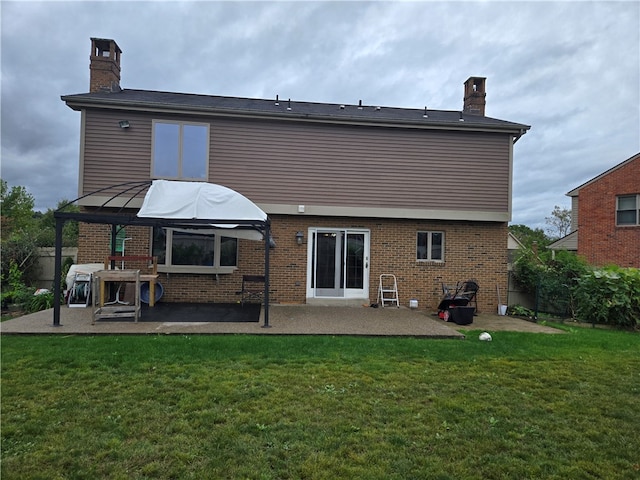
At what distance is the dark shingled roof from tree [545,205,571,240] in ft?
109

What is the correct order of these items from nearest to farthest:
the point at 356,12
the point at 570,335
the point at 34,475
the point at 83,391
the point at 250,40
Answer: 1. the point at 34,475
2. the point at 83,391
3. the point at 570,335
4. the point at 356,12
5. the point at 250,40

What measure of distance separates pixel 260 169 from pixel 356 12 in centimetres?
631

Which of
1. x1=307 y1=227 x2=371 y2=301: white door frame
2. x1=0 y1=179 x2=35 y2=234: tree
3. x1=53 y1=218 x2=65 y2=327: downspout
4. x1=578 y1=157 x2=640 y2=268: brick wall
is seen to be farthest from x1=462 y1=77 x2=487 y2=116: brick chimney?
x1=0 y1=179 x2=35 y2=234: tree

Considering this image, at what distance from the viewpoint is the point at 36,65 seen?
49.7 feet

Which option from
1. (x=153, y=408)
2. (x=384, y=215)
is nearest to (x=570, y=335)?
(x=384, y=215)

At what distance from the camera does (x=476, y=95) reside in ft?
42.8

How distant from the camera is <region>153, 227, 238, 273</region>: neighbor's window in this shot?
1048 centimetres

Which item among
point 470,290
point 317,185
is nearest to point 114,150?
point 317,185

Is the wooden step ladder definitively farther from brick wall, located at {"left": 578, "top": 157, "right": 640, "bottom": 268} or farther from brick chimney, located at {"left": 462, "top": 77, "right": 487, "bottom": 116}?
brick wall, located at {"left": 578, "top": 157, "right": 640, "bottom": 268}

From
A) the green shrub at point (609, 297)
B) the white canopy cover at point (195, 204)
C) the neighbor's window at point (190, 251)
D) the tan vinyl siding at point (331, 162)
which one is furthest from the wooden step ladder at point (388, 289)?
the green shrub at point (609, 297)

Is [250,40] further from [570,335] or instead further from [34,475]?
[34,475]

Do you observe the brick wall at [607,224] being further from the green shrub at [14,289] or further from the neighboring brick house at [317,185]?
the green shrub at [14,289]

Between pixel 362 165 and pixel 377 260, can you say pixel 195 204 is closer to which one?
pixel 362 165

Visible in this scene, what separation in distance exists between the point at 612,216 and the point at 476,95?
37.0ft
